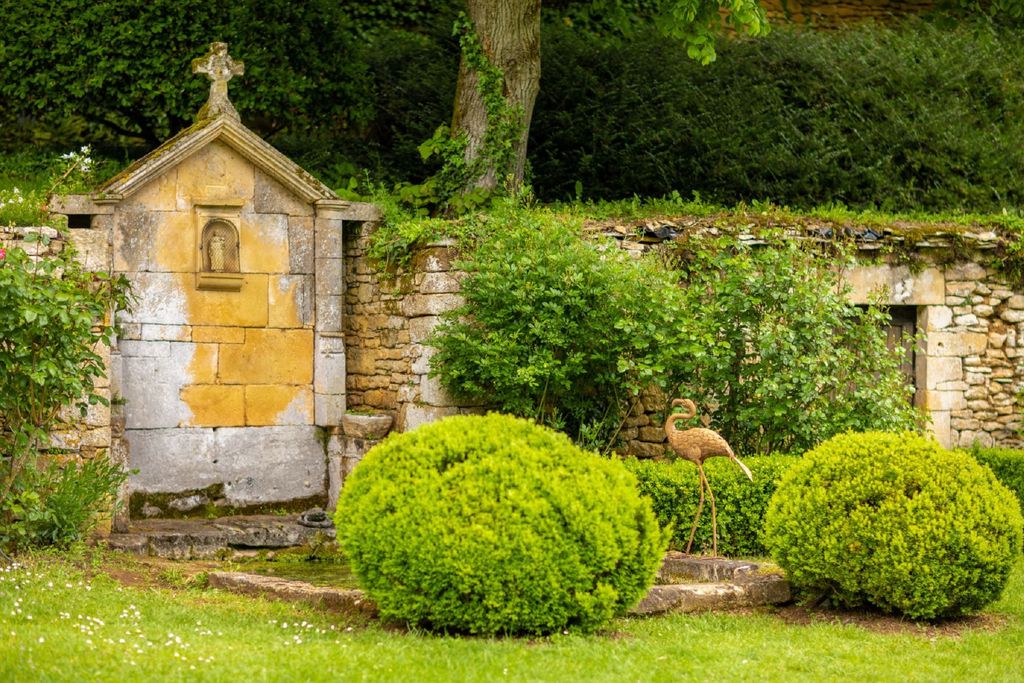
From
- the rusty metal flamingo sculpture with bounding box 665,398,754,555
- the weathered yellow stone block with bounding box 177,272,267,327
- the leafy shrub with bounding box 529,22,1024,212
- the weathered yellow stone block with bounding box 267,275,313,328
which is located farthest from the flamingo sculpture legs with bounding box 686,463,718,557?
the leafy shrub with bounding box 529,22,1024,212

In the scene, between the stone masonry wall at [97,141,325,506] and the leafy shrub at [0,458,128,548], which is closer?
the leafy shrub at [0,458,128,548]

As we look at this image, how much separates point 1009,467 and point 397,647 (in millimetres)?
6944

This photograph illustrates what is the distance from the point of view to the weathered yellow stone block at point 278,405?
1131cm

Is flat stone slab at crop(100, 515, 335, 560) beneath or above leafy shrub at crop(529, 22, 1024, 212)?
beneath

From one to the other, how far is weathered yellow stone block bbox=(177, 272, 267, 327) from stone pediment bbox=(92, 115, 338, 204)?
0.81 m

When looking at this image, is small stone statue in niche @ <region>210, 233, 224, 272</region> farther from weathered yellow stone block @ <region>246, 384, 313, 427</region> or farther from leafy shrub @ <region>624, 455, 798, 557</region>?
leafy shrub @ <region>624, 455, 798, 557</region>

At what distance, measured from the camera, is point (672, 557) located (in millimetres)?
9062

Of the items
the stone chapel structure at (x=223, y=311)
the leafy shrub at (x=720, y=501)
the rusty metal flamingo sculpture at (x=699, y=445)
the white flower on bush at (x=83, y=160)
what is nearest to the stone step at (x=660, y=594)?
the rusty metal flamingo sculpture at (x=699, y=445)

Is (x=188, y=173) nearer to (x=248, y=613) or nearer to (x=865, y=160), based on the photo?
(x=248, y=613)

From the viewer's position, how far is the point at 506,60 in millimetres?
12336

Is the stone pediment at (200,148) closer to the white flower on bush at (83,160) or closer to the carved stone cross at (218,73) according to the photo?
the carved stone cross at (218,73)

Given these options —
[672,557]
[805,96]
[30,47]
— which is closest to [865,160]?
[805,96]

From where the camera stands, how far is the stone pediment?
1062 centimetres

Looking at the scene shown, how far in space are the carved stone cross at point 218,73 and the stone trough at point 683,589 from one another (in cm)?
430
